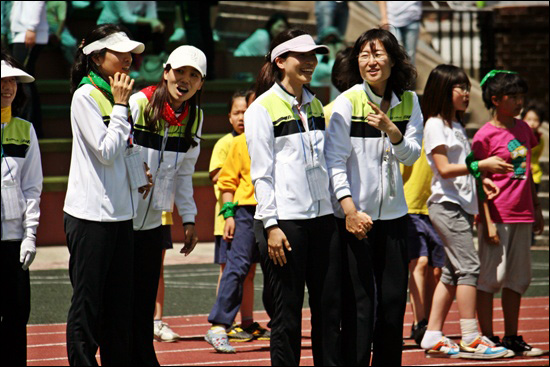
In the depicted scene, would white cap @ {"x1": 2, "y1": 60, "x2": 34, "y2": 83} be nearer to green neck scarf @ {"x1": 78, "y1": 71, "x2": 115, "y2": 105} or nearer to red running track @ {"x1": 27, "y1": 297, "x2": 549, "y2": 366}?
green neck scarf @ {"x1": 78, "y1": 71, "x2": 115, "y2": 105}

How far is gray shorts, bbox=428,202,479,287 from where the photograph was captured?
24.4 ft

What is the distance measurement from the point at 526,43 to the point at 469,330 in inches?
473

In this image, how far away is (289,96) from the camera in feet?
18.8

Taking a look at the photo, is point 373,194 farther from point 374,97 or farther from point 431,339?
point 431,339

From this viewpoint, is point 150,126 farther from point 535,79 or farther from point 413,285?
point 535,79

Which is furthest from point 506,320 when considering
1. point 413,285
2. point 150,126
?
point 150,126

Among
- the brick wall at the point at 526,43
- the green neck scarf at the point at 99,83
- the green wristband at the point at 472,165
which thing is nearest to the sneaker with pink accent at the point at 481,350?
the green wristband at the point at 472,165

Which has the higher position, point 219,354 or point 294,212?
point 294,212

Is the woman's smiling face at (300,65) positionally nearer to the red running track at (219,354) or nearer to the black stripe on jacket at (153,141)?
the black stripe on jacket at (153,141)

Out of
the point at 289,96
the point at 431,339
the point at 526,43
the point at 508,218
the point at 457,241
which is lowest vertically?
the point at 431,339

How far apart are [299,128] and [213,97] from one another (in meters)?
9.55

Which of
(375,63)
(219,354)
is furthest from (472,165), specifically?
(219,354)

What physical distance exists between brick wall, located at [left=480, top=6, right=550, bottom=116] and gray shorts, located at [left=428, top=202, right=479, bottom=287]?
11.4 m

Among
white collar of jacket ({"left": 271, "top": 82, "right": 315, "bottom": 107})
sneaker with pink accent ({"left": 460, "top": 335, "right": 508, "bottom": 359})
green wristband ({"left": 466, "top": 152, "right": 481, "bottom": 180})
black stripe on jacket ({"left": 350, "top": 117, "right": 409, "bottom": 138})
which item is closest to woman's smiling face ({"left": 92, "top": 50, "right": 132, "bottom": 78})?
white collar of jacket ({"left": 271, "top": 82, "right": 315, "bottom": 107})
